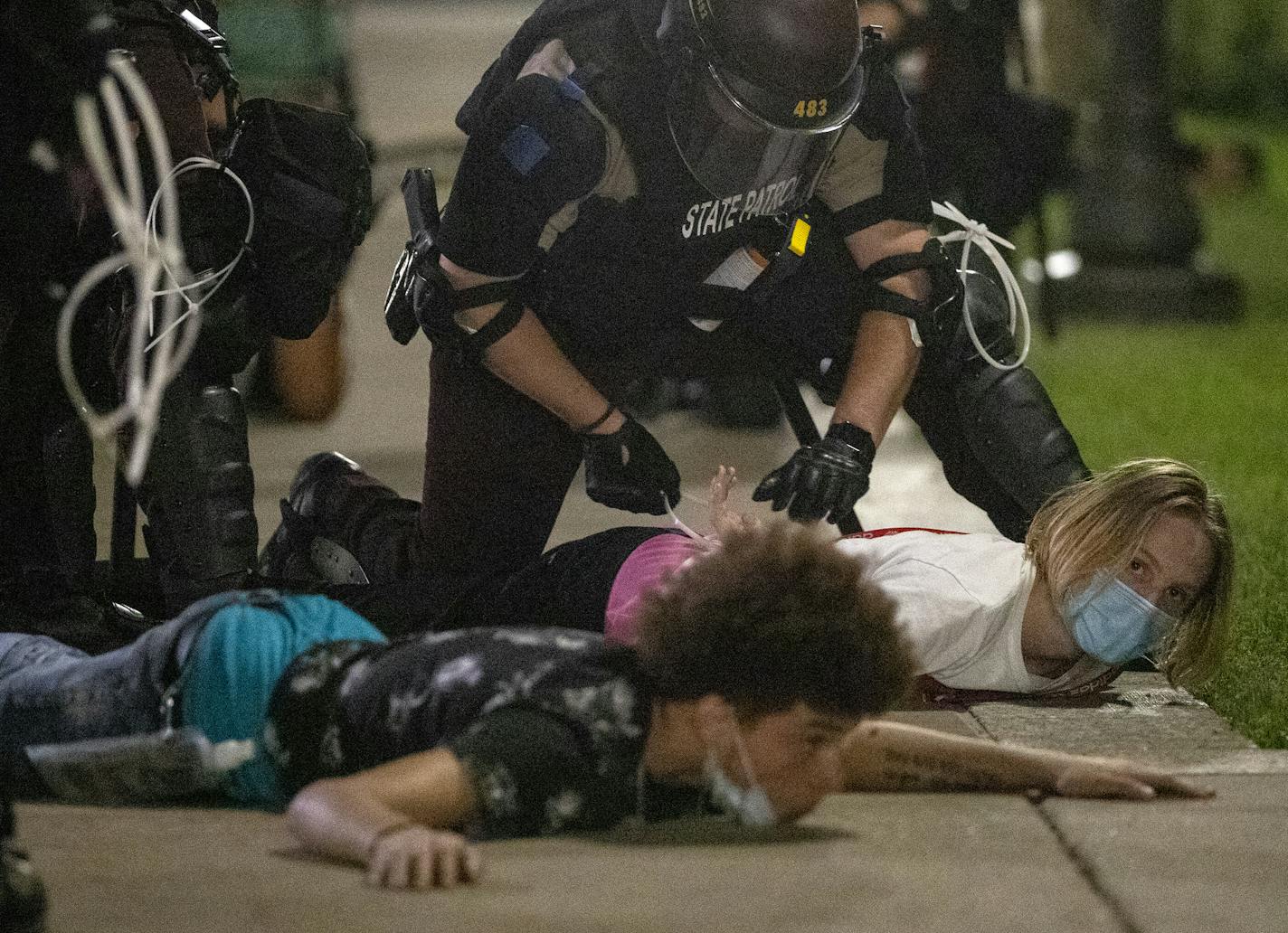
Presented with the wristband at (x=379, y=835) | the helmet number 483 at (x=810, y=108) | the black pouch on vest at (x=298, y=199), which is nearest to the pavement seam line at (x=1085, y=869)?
the wristband at (x=379, y=835)

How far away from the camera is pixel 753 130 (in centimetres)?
409

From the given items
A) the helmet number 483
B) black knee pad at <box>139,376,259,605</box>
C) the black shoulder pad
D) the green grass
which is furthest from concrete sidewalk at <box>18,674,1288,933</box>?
the black shoulder pad

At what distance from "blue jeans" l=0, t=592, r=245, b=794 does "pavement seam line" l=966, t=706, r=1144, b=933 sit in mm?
1294

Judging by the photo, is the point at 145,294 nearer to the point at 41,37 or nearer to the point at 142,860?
the point at 41,37

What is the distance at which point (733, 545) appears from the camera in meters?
3.00

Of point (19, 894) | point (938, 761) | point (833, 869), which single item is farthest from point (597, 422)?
point (19, 894)

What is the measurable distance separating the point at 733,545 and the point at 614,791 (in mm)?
386

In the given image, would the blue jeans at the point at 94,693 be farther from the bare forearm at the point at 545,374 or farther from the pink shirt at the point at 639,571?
the bare forearm at the point at 545,374

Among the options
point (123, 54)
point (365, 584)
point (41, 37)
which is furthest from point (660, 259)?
point (41, 37)

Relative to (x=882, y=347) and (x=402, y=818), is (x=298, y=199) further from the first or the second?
(x=402, y=818)

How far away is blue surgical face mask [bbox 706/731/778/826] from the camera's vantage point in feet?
9.74

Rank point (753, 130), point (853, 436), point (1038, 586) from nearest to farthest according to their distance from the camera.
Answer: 1. point (1038, 586)
2. point (753, 130)
3. point (853, 436)

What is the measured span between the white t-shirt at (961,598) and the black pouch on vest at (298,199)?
1319mm

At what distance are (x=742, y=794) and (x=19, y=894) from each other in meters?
1.00
